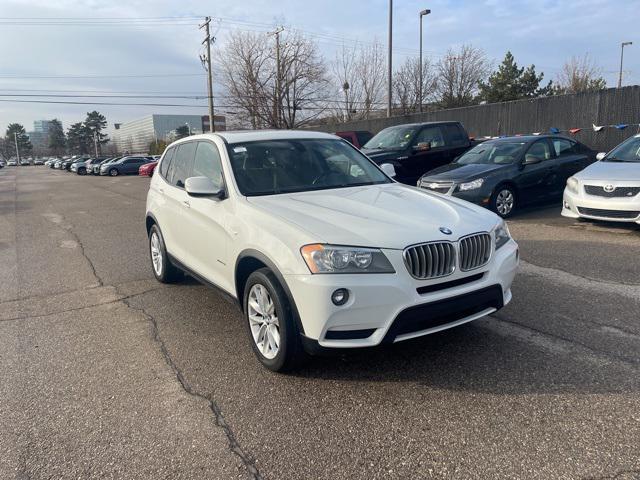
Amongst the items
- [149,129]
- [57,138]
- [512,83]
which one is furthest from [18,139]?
[512,83]

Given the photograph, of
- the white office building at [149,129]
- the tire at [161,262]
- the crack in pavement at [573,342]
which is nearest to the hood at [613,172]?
the crack in pavement at [573,342]

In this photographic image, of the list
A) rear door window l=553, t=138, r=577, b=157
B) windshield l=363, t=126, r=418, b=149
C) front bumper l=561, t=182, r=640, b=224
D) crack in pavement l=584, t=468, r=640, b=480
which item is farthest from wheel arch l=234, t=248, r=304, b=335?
windshield l=363, t=126, r=418, b=149

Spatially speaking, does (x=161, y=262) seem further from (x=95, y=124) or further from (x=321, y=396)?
(x=95, y=124)

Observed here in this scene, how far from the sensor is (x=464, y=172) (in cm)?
934

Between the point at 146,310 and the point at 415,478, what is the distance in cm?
352

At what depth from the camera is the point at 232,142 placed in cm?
456

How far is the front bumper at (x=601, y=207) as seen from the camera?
715cm

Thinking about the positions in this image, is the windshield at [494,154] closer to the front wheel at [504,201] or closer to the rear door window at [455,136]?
the front wheel at [504,201]

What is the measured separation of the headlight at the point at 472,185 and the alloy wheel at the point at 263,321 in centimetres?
620

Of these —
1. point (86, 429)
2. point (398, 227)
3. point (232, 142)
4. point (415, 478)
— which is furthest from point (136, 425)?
point (232, 142)

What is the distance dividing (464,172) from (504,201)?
905 millimetres

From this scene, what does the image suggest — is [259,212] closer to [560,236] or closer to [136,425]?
[136,425]

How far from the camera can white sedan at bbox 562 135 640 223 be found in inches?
283

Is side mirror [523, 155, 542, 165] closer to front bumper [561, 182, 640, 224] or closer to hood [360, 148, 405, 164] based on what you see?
front bumper [561, 182, 640, 224]
